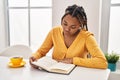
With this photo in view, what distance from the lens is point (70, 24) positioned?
1555 millimetres

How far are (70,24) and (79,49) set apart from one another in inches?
9.5

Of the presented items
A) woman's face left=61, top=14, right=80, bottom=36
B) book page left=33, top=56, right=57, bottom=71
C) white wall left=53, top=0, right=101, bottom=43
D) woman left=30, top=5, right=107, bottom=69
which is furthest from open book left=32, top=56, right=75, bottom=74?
white wall left=53, top=0, right=101, bottom=43

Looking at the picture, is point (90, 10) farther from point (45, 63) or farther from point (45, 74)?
point (45, 74)

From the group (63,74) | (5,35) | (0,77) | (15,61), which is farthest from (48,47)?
(5,35)

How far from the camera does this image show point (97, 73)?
48.6 inches

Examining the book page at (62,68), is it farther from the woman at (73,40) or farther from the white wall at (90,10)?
the white wall at (90,10)

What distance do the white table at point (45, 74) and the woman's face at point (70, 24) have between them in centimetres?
40

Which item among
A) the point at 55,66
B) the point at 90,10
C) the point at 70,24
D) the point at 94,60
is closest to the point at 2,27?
the point at 90,10

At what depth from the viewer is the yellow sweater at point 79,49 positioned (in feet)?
4.50

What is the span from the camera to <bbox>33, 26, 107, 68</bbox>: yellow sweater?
54.0 inches

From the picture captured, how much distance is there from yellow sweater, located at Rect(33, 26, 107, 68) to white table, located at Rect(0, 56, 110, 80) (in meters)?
0.07

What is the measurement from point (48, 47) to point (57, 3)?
2.40 ft

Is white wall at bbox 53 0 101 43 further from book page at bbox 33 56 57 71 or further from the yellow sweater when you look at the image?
book page at bbox 33 56 57 71

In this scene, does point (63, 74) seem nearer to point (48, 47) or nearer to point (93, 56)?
point (93, 56)
